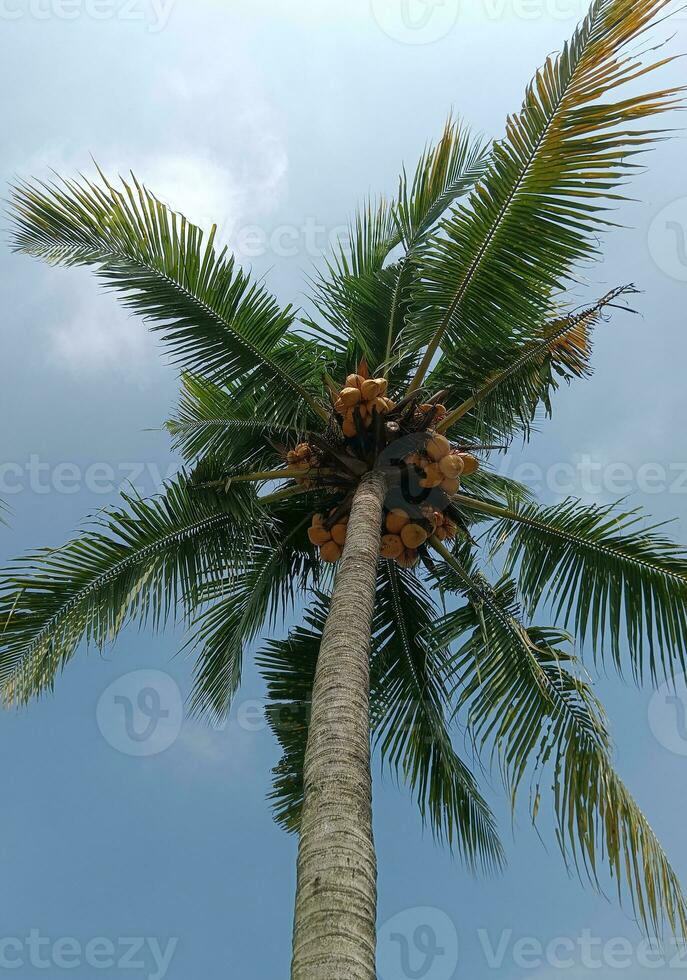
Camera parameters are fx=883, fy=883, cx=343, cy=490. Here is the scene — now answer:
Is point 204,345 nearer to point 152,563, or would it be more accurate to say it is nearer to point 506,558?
point 152,563

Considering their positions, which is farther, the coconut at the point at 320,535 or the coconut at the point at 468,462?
the coconut at the point at 320,535

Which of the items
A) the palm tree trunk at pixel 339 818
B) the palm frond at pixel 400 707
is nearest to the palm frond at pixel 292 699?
the palm frond at pixel 400 707

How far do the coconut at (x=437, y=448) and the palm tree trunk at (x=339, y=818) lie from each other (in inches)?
63.6

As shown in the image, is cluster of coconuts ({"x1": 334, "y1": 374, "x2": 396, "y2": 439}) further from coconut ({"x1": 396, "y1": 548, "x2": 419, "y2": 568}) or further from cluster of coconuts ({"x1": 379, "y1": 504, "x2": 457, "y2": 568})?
coconut ({"x1": 396, "y1": 548, "x2": 419, "y2": 568})

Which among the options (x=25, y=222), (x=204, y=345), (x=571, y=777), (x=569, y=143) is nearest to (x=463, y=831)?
(x=571, y=777)

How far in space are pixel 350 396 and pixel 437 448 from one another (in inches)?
30.0

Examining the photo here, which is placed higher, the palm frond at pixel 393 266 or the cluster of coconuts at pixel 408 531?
the palm frond at pixel 393 266

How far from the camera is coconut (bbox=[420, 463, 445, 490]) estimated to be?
6660mm

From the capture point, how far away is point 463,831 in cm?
785

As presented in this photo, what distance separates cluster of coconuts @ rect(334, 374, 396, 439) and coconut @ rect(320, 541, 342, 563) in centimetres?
105

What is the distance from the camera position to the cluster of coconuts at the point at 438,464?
6.62 metres

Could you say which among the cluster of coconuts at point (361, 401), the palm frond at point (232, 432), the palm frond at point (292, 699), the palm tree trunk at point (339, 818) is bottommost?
the palm tree trunk at point (339, 818)

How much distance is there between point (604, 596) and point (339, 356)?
3325 millimetres

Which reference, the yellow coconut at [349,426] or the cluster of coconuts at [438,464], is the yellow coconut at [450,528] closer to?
the cluster of coconuts at [438,464]
